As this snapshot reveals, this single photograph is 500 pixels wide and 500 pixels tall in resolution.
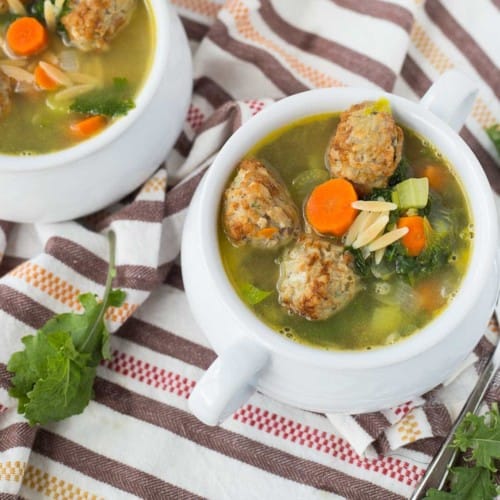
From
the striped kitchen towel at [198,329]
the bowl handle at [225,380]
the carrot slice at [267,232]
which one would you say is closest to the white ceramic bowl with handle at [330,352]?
the bowl handle at [225,380]

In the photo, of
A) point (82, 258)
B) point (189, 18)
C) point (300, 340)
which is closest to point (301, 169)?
point (300, 340)

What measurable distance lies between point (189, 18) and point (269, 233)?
3.74 feet

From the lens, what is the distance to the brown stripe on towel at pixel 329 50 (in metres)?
2.80

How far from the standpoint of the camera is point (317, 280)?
2.09m

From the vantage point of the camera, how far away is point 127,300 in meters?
2.59

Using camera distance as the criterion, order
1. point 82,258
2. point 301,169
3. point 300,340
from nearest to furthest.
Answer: point 300,340 < point 301,169 < point 82,258

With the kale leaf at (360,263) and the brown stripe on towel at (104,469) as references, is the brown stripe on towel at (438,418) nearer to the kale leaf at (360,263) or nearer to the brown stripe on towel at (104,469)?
the kale leaf at (360,263)

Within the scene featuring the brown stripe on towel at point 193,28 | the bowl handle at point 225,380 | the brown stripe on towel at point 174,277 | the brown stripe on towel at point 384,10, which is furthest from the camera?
the brown stripe on towel at point 193,28

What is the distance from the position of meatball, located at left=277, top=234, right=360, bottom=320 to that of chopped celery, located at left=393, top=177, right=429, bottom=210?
0.62 feet

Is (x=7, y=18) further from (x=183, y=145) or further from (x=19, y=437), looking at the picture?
(x=19, y=437)

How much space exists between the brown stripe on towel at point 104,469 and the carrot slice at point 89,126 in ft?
2.83

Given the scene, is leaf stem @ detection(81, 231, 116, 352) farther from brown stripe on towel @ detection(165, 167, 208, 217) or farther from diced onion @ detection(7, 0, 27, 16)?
diced onion @ detection(7, 0, 27, 16)

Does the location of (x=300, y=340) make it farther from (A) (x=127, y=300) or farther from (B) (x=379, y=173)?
(A) (x=127, y=300)

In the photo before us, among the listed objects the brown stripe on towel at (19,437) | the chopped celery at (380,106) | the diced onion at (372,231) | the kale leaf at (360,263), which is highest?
the chopped celery at (380,106)
